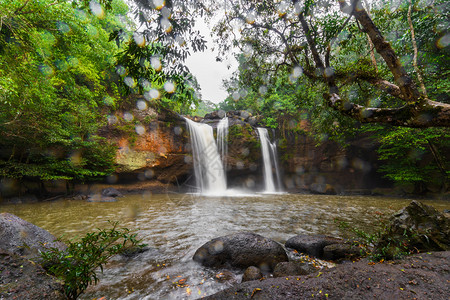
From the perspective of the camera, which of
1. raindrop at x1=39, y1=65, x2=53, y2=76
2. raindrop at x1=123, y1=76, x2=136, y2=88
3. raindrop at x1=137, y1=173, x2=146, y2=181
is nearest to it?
raindrop at x1=123, y1=76, x2=136, y2=88

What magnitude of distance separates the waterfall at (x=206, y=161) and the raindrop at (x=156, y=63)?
594 inches

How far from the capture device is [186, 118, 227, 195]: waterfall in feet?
60.6

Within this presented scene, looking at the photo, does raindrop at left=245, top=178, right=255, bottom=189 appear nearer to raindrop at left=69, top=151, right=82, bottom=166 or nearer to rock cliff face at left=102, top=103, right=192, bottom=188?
rock cliff face at left=102, top=103, right=192, bottom=188

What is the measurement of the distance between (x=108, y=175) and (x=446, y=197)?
24.7m

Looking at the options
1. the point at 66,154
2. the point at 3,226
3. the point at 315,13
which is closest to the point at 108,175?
the point at 66,154

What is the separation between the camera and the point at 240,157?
64.1 ft

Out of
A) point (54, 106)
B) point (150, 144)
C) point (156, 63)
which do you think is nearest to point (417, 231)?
point (156, 63)

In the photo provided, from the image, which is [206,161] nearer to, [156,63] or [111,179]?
[111,179]

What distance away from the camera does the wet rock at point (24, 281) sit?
66.9 inches

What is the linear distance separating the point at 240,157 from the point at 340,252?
15.7 m

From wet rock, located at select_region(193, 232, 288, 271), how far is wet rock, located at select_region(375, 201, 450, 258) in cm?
186

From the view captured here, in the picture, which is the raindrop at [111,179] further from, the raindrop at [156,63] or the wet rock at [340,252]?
the wet rock at [340,252]

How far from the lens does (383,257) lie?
2926 mm

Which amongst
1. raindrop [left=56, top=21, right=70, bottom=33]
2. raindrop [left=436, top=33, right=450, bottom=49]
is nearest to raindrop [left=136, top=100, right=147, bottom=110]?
raindrop [left=56, top=21, right=70, bottom=33]
